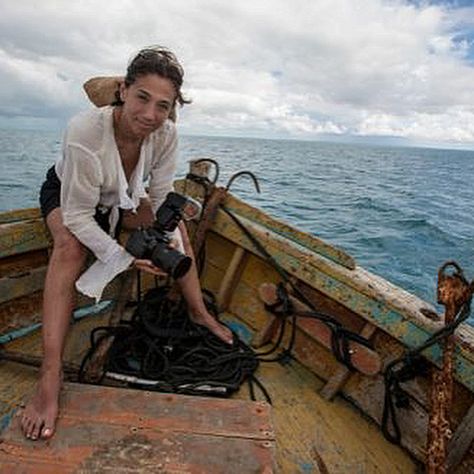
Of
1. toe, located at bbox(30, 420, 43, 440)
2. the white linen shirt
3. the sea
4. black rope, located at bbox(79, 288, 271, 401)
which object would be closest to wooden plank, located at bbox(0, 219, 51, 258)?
the white linen shirt

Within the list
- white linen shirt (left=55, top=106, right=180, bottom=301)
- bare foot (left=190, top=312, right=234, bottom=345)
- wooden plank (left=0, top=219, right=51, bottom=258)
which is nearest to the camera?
white linen shirt (left=55, top=106, right=180, bottom=301)

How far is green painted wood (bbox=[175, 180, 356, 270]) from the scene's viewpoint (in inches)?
96.4

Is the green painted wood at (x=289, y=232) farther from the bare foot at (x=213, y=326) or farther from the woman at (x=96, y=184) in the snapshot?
the woman at (x=96, y=184)

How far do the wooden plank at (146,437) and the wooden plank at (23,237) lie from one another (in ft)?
3.22

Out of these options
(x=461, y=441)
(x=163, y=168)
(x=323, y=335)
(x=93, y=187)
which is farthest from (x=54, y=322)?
(x=461, y=441)

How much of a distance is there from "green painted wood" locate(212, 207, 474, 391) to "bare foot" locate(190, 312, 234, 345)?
0.52 metres

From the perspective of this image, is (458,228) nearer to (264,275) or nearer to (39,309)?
(264,275)

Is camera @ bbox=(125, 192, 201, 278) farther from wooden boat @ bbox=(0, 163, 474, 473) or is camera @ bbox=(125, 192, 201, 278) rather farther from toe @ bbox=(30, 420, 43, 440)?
toe @ bbox=(30, 420, 43, 440)

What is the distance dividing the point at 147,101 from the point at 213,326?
1.33 meters

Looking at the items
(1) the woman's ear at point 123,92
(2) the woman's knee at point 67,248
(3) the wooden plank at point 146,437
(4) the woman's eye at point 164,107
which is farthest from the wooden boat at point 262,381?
(4) the woman's eye at point 164,107

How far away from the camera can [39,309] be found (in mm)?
2584

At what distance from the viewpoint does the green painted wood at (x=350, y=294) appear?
Answer: 186 cm

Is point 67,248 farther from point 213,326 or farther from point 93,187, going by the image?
point 213,326

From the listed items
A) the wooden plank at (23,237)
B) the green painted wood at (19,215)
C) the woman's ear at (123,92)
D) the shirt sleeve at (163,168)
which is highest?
the woman's ear at (123,92)
